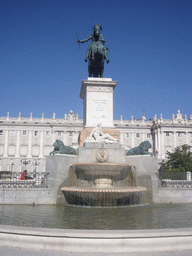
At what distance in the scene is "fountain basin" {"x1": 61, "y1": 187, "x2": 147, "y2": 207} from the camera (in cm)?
938

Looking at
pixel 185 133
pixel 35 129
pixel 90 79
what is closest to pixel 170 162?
pixel 90 79

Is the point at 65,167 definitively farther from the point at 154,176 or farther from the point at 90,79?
the point at 90,79

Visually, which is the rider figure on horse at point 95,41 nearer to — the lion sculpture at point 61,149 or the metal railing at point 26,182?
the lion sculpture at point 61,149

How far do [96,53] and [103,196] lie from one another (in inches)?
337

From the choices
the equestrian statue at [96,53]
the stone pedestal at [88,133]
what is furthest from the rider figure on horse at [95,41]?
the stone pedestal at [88,133]

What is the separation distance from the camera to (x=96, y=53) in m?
14.8

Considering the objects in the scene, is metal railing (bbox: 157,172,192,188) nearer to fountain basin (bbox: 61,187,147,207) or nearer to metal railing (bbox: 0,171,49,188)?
fountain basin (bbox: 61,187,147,207)

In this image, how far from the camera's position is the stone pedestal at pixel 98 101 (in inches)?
537

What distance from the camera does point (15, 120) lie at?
9581cm

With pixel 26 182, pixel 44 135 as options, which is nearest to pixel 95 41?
pixel 26 182

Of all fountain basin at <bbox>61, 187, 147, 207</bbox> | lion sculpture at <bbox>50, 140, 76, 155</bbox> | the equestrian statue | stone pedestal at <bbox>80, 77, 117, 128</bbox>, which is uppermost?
the equestrian statue

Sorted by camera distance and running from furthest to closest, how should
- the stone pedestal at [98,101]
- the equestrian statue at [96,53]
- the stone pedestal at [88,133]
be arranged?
1. the equestrian statue at [96,53]
2. the stone pedestal at [98,101]
3. the stone pedestal at [88,133]

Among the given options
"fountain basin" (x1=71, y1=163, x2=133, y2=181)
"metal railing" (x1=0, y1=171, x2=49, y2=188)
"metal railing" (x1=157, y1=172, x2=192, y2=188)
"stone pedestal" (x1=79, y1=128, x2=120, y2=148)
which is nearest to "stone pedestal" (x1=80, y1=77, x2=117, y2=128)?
"stone pedestal" (x1=79, y1=128, x2=120, y2=148)

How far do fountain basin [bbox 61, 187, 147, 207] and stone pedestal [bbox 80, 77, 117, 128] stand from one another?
4435mm
